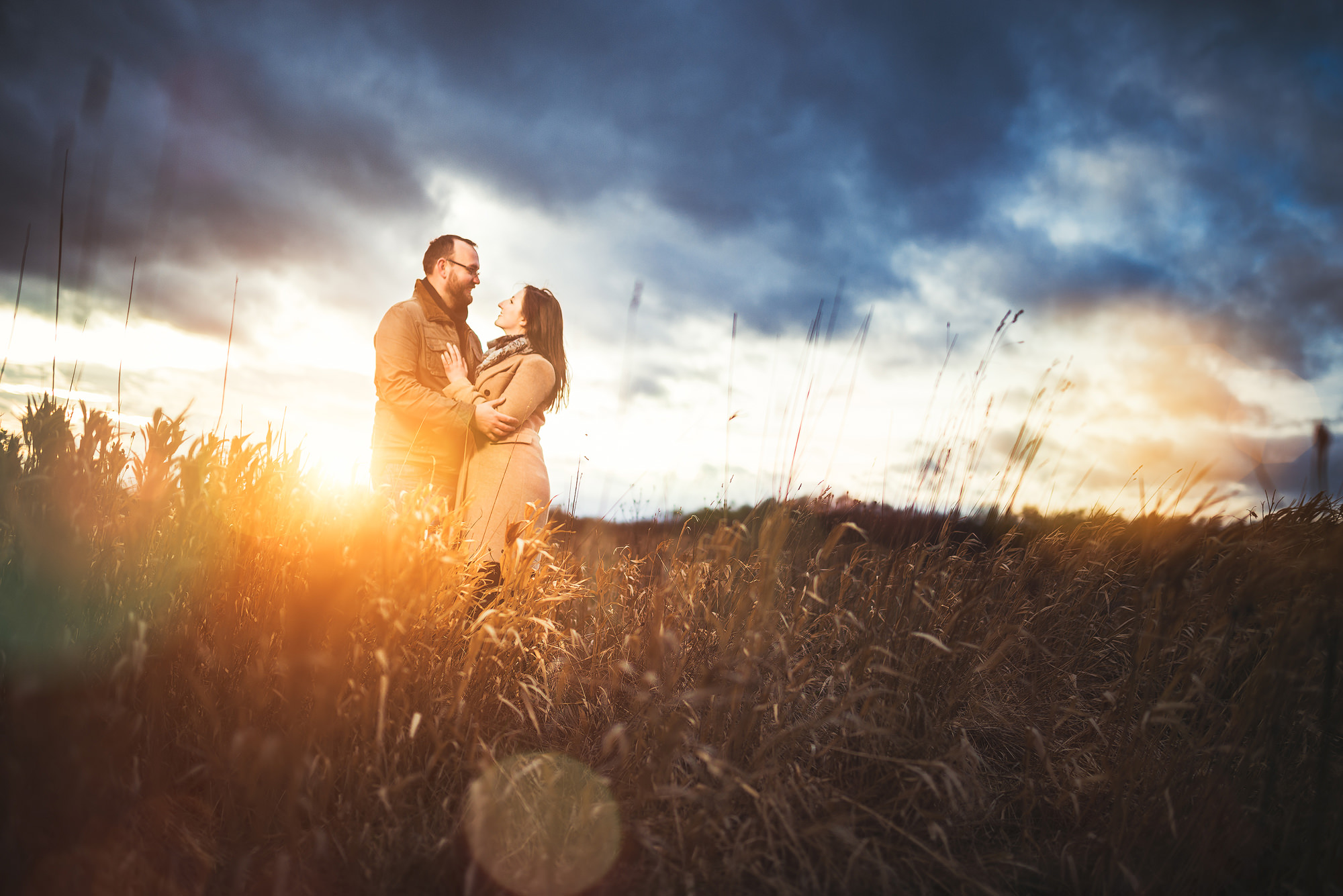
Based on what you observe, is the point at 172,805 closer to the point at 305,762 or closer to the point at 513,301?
the point at 305,762

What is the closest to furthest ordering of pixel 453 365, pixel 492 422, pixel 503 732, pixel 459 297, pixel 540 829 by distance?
1. pixel 540 829
2. pixel 503 732
3. pixel 492 422
4. pixel 453 365
5. pixel 459 297

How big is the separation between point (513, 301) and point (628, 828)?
131 inches

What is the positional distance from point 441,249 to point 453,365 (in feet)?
2.88

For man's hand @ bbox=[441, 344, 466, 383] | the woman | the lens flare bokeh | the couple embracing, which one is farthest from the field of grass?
man's hand @ bbox=[441, 344, 466, 383]

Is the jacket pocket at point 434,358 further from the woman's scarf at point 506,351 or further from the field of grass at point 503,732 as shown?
the field of grass at point 503,732

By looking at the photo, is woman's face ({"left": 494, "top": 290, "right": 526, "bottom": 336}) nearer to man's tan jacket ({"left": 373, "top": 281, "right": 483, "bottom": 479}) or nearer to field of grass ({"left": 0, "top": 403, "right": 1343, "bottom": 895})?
man's tan jacket ({"left": 373, "top": 281, "right": 483, "bottom": 479})

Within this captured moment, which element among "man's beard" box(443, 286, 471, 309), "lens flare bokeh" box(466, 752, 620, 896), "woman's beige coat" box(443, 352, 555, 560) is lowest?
"lens flare bokeh" box(466, 752, 620, 896)

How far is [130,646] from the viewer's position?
5.62 feet

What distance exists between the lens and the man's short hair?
4.07 m

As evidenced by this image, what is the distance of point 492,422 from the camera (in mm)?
3508

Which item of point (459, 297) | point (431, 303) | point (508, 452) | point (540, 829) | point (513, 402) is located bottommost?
point (540, 829)

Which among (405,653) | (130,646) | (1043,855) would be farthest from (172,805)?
(1043,855)

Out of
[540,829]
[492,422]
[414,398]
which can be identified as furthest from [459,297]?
[540,829]

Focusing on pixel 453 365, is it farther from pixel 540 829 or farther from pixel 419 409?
pixel 540 829
